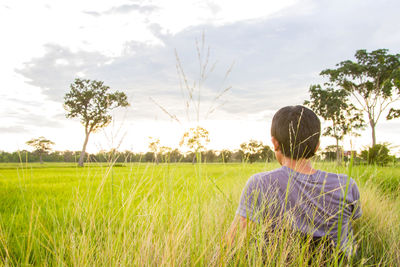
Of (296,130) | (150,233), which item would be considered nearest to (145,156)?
(150,233)

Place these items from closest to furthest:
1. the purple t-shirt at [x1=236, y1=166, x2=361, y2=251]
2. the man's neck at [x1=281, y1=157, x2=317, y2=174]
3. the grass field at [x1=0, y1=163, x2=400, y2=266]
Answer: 1. the grass field at [x1=0, y1=163, x2=400, y2=266]
2. the purple t-shirt at [x1=236, y1=166, x2=361, y2=251]
3. the man's neck at [x1=281, y1=157, x2=317, y2=174]

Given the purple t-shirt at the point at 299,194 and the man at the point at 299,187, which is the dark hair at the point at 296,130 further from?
the purple t-shirt at the point at 299,194

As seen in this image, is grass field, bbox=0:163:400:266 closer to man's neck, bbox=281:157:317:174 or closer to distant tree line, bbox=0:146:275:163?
distant tree line, bbox=0:146:275:163

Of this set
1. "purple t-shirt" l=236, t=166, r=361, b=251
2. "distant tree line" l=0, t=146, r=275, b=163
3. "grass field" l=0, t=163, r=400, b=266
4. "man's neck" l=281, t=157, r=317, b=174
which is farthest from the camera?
"distant tree line" l=0, t=146, r=275, b=163

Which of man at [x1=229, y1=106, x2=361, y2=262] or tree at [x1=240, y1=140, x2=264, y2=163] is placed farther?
tree at [x1=240, y1=140, x2=264, y2=163]

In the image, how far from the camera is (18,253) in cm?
218

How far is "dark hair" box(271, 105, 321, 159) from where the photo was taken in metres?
1.91

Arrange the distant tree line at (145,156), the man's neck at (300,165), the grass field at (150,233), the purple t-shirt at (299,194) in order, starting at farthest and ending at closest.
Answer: the distant tree line at (145,156) → the man's neck at (300,165) → the purple t-shirt at (299,194) → the grass field at (150,233)

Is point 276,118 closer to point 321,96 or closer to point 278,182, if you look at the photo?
point 278,182

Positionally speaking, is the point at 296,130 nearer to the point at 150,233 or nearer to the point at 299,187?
the point at 299,187

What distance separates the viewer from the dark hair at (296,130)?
1913 millimetres

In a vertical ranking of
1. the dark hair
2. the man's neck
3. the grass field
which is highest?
the dark hair

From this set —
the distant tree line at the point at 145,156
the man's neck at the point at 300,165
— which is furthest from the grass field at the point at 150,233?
the man's neck at the point at 300,165

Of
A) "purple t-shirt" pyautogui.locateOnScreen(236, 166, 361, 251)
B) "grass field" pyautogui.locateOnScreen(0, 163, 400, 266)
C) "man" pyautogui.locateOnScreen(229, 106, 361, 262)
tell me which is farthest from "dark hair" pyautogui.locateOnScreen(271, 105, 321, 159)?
"grass field" pyautogui.locateOnScreen(0, 163, 400, 266)
